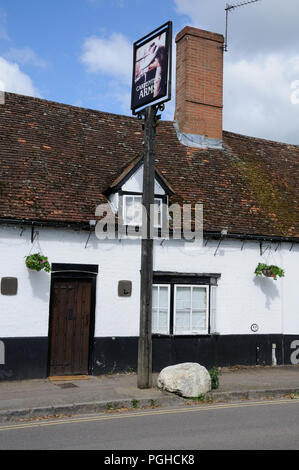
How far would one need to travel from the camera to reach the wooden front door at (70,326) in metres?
12.3

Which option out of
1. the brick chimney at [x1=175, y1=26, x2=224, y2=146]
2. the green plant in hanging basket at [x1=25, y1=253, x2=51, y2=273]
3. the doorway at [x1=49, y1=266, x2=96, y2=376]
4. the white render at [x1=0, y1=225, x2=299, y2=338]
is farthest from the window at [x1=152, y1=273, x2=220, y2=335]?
the brick chimney at [x1=175, y1=26, x2=224, y2=146]

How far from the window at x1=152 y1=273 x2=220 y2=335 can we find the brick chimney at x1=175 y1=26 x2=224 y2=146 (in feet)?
18.6

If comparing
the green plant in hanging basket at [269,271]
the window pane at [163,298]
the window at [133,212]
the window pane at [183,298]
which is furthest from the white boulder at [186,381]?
the green plant in hanging basket at [269,271]

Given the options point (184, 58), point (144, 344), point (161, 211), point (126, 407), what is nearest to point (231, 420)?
point (126, 407)

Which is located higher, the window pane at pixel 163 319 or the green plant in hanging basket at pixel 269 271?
the green plant in hanging basket at pixel 269 271

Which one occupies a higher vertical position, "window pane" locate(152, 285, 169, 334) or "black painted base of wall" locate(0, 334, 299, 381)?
"window pane" locate(152, 285, 169, 334)

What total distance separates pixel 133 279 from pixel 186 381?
3.72m

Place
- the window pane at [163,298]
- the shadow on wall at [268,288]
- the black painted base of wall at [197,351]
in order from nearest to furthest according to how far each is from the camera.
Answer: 1. the black painted base of wall at [197,351]
2. the window pane at [163,298]
3. the shadow on wall at [268,288]

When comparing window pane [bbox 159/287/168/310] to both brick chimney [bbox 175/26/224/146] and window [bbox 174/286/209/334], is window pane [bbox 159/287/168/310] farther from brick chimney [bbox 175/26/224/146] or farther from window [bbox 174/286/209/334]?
brick chimney [bbox 175/26/224/146]

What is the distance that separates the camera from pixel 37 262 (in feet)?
37.8

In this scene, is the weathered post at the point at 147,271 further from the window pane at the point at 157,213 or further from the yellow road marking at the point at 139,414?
the window pane at the point at 157,213

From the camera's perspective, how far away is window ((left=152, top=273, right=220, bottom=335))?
44.8ft

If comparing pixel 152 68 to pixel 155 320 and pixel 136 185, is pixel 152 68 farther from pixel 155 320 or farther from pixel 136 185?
pixel 155 320

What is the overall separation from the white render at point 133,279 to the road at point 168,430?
145 inches
